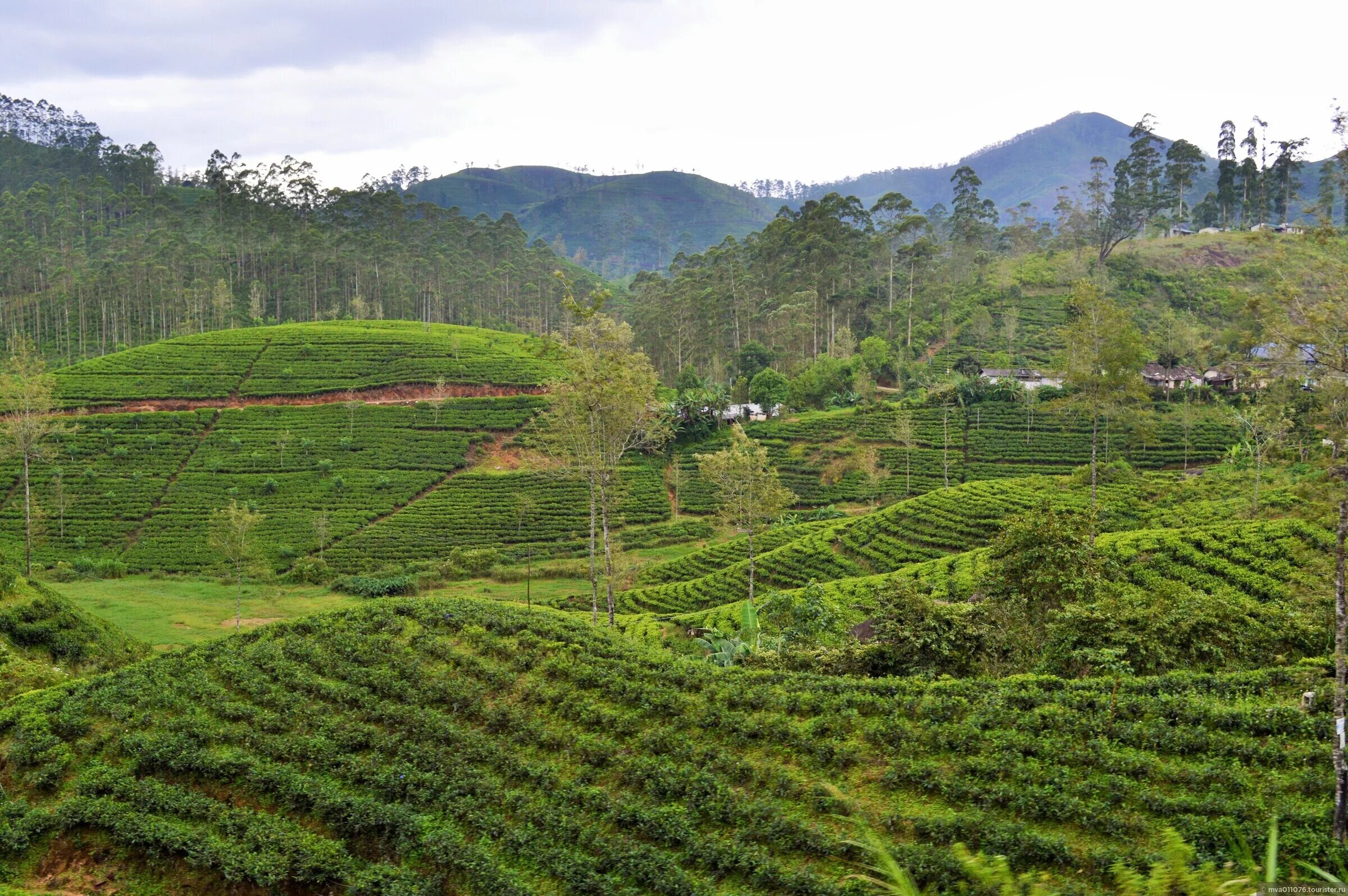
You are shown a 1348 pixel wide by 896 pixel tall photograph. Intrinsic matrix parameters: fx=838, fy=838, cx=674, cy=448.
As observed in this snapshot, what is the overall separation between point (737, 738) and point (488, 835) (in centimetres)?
381

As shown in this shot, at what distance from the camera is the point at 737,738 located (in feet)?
41.5

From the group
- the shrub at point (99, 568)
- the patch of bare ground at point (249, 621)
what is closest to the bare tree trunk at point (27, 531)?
the shrub at point (99, 568)

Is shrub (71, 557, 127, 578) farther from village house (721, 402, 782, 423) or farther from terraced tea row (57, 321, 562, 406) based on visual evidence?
village house (721, 402, 782, 423)

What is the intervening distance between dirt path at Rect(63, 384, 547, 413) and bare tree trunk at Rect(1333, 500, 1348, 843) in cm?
5581


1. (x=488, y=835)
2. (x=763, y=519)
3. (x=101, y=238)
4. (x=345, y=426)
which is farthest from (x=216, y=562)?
(x=101, y=238)

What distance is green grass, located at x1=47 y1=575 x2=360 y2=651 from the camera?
31.6 m

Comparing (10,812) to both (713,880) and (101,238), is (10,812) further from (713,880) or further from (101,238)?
(101,238)

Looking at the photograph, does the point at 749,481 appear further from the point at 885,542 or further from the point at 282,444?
the point at 282,444

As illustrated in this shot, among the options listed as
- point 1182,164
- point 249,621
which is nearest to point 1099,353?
point 249,621

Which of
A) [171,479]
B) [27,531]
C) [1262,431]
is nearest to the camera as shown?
[1262,431]

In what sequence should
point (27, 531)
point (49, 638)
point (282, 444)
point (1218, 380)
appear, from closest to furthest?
point (49, 638)
point (27, 531)
point (282, 444)
point (1218, 380)

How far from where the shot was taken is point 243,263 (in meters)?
101

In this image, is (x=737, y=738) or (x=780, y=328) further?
(x=780, y=328)

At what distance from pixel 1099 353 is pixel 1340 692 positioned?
2225 cm
